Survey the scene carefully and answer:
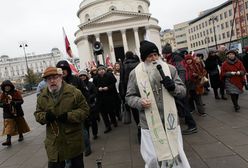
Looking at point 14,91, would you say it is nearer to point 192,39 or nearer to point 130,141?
point 130,141

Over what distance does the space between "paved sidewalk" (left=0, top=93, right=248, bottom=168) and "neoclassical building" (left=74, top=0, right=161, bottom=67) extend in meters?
46.4

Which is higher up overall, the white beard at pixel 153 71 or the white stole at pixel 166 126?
the white beard at pixel 153 71

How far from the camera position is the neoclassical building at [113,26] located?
197 feet

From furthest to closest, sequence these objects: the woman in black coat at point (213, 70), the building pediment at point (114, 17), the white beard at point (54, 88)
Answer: the building pediment at point (114, 17)
the woman in black coat at point (213, 70)
the white beard at point (54, 88)

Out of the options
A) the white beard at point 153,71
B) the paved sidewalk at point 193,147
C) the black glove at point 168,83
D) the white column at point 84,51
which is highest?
the white column at point 84,51

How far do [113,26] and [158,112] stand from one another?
58256mm

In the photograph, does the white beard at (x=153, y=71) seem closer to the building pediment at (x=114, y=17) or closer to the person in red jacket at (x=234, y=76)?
the person in red jacket at (x=234, y=76)

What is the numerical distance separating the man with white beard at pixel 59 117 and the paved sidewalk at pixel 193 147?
6.20 feet

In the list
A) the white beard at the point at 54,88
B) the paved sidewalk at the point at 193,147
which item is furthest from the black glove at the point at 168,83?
the paved sidewalk at the point at 193,147

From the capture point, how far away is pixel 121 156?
245 inches

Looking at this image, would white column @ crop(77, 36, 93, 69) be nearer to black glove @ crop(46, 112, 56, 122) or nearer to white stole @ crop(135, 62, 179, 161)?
black glove @ crop(46, 112, 56, 122)

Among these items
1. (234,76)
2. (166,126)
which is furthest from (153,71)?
(234,76)

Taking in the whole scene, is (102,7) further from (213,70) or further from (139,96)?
(139,96)

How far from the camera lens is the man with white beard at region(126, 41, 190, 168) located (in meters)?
3.60
